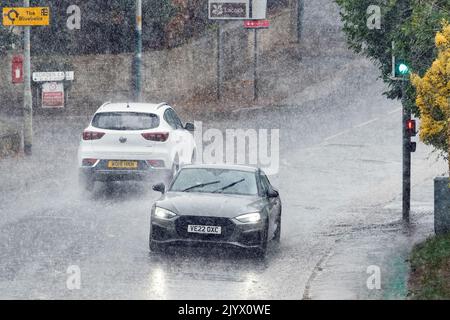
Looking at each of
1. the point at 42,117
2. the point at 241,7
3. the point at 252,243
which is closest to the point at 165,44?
the point at 241,7

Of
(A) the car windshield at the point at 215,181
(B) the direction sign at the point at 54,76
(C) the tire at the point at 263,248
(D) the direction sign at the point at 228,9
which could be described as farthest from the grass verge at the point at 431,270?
(D) the direction sign at the point at 228,9

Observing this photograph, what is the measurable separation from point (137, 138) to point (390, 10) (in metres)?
6.19

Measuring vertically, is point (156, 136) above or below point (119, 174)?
above

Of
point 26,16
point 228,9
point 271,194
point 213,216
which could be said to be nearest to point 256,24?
point 228,9

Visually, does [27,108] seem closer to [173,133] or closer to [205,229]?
[173,133]

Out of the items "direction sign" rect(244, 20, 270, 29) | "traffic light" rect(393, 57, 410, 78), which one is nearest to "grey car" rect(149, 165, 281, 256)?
"traffic light" rect(393, 57, 410, 78)

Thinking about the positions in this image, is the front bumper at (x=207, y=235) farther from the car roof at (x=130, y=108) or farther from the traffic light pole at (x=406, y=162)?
the car roof at (x=130, y=108)

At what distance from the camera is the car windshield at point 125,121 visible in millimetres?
24172

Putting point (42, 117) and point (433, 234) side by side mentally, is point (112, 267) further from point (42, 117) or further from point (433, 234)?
point (42, 117)

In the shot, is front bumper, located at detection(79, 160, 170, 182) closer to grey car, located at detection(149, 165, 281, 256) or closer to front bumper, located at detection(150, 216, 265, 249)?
grey car, located at detection(149, 165, 281, 256)

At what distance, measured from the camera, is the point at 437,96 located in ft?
53.9

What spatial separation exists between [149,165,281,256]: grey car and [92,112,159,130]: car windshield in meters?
5.36

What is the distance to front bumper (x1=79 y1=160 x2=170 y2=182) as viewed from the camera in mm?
24000

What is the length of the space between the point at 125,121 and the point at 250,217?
700 centimetres
